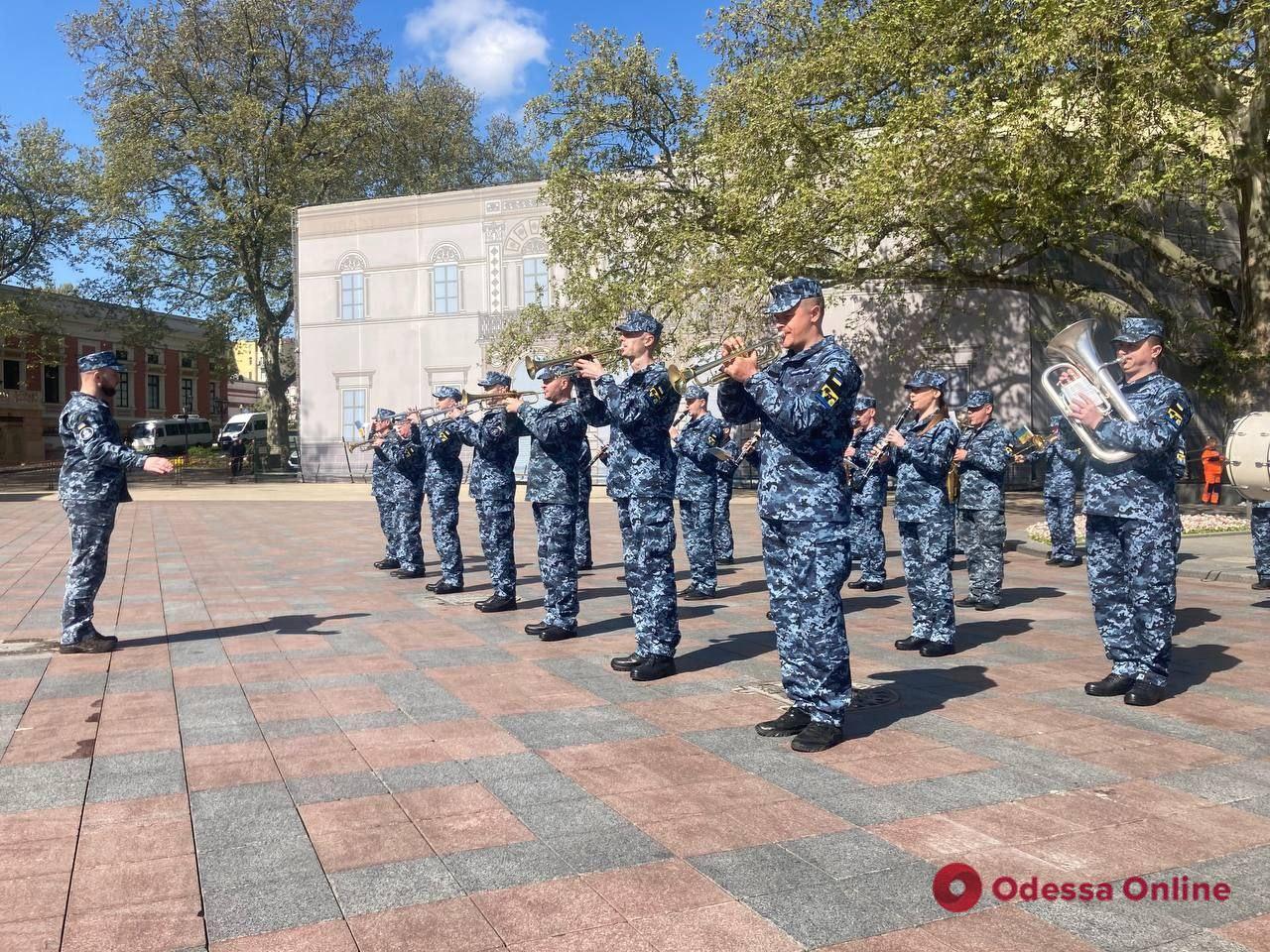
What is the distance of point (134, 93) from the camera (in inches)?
1453

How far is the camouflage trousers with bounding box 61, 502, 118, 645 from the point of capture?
730cm

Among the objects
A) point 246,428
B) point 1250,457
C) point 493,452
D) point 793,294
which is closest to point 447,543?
point 493,452

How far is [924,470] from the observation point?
7.38 metres

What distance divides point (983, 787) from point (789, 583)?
1.29 metres

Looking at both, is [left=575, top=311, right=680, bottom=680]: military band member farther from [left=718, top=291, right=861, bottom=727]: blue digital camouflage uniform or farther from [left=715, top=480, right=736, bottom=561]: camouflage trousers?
[left=715, top=480, right=736, bottom=561]: camouflage trousers

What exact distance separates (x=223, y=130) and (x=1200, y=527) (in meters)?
32.8

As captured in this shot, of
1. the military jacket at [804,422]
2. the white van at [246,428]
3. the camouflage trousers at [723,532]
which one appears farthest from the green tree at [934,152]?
the white van at [246,428]

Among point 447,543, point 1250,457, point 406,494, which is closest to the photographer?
point 1250,457

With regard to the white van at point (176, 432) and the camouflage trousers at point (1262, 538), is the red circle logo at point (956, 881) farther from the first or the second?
the white van at point (176, 432)

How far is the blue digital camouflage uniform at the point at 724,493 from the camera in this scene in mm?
11219

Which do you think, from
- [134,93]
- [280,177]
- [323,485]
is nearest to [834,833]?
[323,485]

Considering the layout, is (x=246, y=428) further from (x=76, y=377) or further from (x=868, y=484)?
(x=868, y=484)

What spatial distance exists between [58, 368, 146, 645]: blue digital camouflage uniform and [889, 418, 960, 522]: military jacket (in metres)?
5.46

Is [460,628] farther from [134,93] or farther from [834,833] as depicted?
[134,93]
